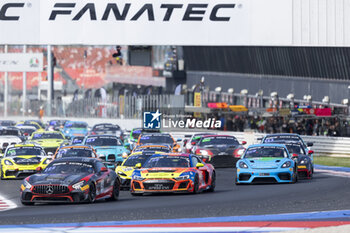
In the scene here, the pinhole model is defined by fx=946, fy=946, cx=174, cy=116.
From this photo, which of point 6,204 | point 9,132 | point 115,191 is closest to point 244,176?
point 115,191

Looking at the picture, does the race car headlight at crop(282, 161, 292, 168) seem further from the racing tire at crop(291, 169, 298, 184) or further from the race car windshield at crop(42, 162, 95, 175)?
the race car windshield at crop(42, 162, 95, 175)

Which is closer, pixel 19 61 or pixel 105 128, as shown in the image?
pixel 105 128

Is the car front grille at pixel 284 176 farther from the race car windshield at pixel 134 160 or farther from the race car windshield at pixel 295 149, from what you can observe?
the race car windshield at pixel 295 149

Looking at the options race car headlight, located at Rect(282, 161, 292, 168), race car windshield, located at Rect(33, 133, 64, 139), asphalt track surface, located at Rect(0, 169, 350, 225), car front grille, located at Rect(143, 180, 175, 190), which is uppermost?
race car windshield, located at Rect(33, 133, 64, 139)

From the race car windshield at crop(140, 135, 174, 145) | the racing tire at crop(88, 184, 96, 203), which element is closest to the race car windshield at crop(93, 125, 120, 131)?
the race car windshield at crop(140, 135, 174, 145)

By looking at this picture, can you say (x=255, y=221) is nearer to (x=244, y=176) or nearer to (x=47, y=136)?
(x=244, y=176)

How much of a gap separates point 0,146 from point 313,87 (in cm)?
2547

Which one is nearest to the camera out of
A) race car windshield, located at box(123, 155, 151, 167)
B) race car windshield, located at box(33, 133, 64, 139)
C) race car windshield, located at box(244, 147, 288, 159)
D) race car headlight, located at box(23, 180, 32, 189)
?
race car headlight, located at box(23, 180, 32, 189)

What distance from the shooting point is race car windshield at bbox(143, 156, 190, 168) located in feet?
74.9

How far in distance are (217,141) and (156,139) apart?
3542 millimetres

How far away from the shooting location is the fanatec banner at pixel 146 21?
29.0 meters

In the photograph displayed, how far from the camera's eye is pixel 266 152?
26.8 metres

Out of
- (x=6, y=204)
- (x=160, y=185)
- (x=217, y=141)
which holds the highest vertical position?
(x=217, y=141)

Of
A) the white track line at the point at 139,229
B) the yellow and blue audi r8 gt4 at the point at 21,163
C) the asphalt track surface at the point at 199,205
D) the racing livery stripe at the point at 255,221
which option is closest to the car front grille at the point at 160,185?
the asphalt track surface at the point at 199,205
